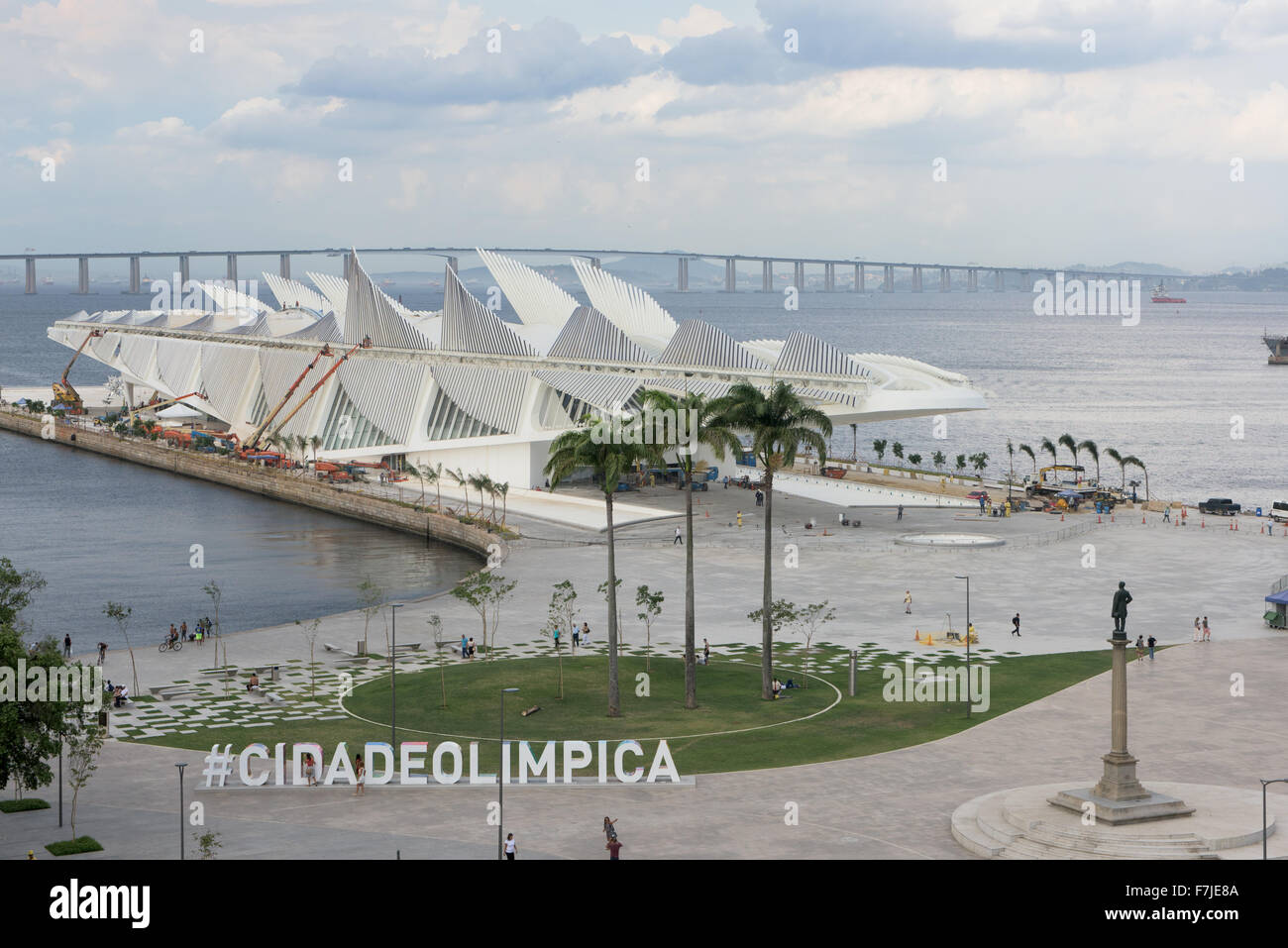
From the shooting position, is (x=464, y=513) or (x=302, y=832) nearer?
(x=302, y=832)

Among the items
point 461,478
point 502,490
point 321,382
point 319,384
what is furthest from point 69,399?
point 502,490

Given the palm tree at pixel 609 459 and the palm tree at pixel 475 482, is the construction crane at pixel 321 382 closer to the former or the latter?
the palm tree at pixel 475 482

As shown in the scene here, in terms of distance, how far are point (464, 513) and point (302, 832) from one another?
51479mm

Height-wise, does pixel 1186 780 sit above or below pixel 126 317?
below

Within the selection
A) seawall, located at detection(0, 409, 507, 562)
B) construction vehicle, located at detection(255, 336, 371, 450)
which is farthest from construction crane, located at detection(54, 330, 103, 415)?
construction vehicle, located at detection(255, 336, 371, 450)

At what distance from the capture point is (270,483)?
101 metres

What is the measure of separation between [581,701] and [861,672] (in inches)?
371

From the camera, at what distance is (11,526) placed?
290 feet

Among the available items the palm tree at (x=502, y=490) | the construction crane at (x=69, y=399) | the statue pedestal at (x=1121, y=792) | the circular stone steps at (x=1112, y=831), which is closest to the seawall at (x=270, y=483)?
the palm tree at (x=502, y=490)

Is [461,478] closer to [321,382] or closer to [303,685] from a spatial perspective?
[321,382]

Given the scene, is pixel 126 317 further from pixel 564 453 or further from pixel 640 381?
pixel 564 453

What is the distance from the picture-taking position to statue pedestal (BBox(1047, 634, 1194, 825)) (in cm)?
3170

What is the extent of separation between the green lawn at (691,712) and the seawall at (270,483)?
77.6ft
